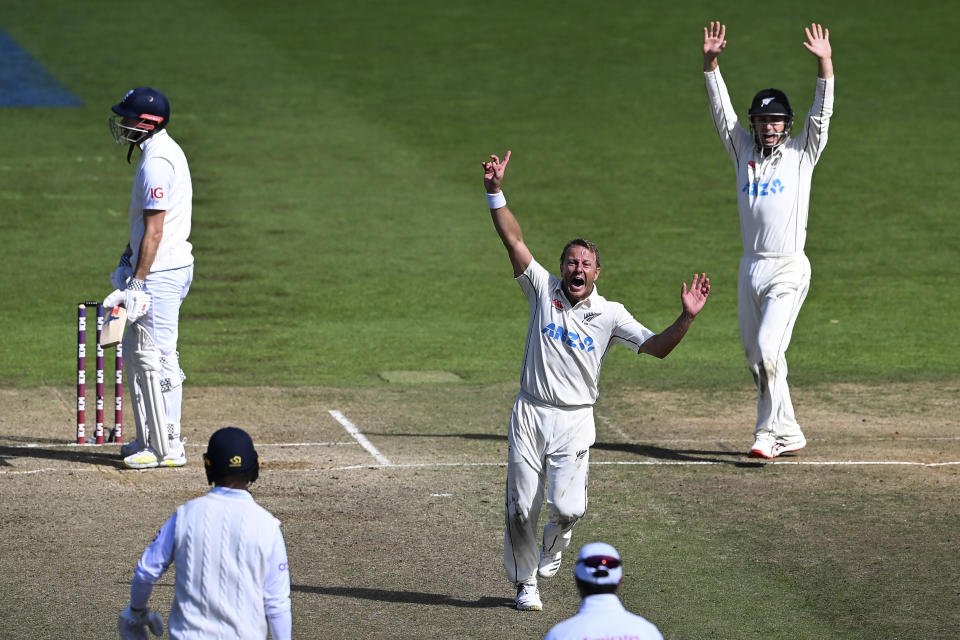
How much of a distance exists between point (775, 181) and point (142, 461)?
5231 mm

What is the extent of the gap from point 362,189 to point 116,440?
1187 centimetres

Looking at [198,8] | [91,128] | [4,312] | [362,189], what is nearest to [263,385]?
[4,312]

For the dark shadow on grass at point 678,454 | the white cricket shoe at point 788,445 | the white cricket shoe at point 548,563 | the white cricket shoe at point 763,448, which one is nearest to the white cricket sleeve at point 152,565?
the white cricket shoe at point 548,563

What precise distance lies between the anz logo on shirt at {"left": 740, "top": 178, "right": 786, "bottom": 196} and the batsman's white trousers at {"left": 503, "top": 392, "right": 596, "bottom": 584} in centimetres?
402

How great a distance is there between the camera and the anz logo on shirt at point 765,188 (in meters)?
11.6

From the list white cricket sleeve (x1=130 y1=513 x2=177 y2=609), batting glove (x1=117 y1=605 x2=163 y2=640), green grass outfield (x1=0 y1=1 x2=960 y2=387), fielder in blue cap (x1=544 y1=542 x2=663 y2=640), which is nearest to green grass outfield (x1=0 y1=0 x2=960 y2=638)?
green grass outfield (x1=0 y1=1 x2=960 y2=387)

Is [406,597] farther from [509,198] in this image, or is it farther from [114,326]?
[509,198]

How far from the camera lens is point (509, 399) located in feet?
46.0

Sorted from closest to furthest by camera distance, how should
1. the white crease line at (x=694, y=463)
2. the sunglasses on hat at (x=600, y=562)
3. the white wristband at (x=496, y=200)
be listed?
the sunglasses on hat at (x=600, y=562)
the white wristband at (x=496, y=200)
the white crease line at (x=694, y=463)

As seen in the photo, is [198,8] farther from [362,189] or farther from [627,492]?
[627,492]

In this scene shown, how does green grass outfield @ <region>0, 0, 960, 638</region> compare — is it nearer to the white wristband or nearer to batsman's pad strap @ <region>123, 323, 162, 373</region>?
batsman's pad strap @ <region>123, 323, 162, 373</region>

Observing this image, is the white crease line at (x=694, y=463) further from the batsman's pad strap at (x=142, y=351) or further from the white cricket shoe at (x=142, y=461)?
the batsman's pad strap at (x=142, y=351)

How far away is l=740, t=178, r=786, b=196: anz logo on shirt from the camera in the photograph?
11.6 m

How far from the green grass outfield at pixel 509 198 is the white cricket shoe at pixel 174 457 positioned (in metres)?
1.28
